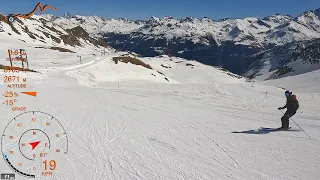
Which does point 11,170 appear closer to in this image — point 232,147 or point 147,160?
point 147,160

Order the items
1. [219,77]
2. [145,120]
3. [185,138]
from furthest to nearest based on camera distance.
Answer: [219,77] < [145,120] < [185,138]

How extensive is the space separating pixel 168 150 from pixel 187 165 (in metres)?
1.66

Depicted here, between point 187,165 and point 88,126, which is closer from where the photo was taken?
point 187,165

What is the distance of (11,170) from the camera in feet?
27.6

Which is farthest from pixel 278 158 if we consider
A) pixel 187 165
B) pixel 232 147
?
pixel 187 165
